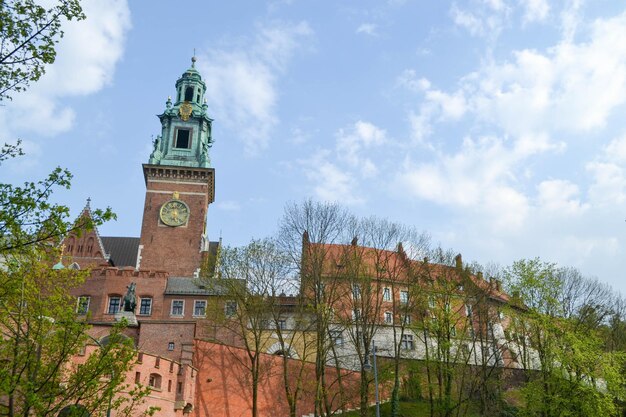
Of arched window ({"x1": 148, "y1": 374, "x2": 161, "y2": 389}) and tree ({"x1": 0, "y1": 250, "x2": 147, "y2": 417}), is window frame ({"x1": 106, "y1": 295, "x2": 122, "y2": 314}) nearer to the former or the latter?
arched window ({"x1": 148, "y1": 374, "x2": 161, "y2": 389})

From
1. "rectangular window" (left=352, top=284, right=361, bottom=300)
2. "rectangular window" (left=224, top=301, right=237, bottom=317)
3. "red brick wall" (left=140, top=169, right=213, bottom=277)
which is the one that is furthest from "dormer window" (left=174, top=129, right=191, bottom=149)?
"rectangular window" (left=352, top=284, right=361, bottom=300)

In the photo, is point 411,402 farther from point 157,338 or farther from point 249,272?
point 157,338

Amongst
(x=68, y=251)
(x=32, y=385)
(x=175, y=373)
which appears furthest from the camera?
(x=68, y=251)

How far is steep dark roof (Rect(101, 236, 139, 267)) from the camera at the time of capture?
6256cm

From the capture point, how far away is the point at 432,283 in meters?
39.0

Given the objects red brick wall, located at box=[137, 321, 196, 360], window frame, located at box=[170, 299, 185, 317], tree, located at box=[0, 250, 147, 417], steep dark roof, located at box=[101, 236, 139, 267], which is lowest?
tree, located at box=[0, 250, 147, 417]

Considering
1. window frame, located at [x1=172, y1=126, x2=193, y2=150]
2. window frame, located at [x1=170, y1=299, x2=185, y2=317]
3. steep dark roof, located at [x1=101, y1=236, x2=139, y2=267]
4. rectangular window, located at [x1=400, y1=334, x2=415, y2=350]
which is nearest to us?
window frame, located at [x1=170, y1=299, x2=185, y2=317]

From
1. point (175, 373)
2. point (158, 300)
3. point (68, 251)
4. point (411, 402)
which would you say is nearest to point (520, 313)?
point (411, 402)

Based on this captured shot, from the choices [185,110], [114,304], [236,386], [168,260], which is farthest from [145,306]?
Result: [185,110]

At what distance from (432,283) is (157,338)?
735 inches

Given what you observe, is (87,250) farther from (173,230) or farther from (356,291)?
(356,291)

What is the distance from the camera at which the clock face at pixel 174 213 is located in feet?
198

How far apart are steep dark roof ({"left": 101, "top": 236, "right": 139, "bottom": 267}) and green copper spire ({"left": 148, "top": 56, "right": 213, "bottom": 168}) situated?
939cm

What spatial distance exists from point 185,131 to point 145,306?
909 inches
